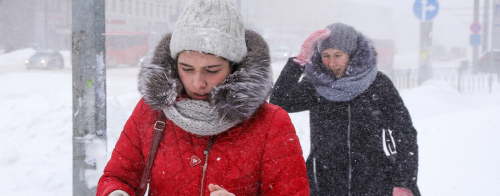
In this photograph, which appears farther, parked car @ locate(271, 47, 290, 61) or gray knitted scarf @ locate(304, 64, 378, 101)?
parked car @ locate(271, 47, 290, 61)

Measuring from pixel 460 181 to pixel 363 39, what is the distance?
2.75 m

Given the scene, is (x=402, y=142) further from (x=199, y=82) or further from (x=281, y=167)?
(x=199, y=82)

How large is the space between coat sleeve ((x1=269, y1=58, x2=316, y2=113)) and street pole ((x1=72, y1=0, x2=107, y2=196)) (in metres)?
1.15

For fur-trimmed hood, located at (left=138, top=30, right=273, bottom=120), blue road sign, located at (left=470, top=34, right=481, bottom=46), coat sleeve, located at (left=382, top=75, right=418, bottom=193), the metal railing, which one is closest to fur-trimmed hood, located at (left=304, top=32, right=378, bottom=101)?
coat sleeve, located at (left=382, top=75, right=418, bottom=193)

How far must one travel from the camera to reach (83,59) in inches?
97.2

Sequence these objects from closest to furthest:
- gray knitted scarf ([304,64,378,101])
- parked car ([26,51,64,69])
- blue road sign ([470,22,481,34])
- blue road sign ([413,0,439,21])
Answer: gray knitted scarf ([304,64,378,101]) < blue road sign ([413,0,439,21]) < blue road sign ([470,22,481,34]) < parked car ([26,51,64,69])

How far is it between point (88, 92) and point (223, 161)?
1455 millimetres

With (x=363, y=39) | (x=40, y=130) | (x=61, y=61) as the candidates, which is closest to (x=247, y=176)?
(x=363, y=39)

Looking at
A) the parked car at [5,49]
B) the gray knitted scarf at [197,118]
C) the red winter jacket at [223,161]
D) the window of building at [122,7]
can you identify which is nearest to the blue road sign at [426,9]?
the red winter jacket at [223,161]

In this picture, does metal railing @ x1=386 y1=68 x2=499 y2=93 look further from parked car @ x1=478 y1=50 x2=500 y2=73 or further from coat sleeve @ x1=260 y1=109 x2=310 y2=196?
coat sleeve @ x1=260 y1=109 x2=310 y2=196

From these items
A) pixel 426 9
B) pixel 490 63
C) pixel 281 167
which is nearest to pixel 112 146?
pixel 281 167

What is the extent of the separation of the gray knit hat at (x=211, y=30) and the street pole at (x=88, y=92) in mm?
1136

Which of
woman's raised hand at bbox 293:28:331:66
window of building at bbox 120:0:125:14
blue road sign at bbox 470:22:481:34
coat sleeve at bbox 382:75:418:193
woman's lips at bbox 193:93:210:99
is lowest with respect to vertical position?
coat sleeve at bbox 382:75:418:193

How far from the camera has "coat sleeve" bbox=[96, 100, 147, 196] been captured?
1.51m
